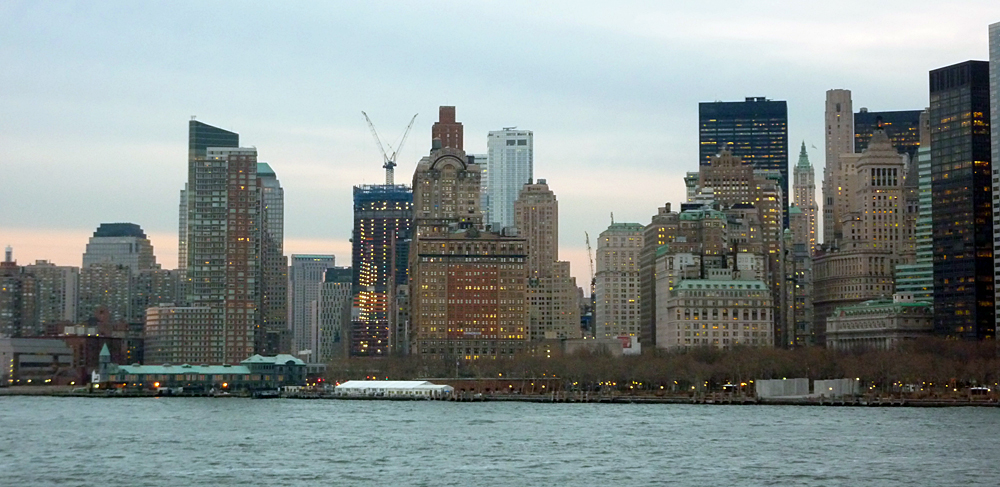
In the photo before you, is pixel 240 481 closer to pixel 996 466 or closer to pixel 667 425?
pixel 996 466

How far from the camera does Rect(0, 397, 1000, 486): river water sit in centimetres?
10900

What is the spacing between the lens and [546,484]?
10475cm

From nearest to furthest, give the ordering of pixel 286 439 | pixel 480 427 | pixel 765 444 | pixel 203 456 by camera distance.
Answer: pixel 203 456 → pixel 765 444 → pixel 286 439 → pixel 480 427

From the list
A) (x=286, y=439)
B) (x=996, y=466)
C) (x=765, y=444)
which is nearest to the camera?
(x=996, y=466)

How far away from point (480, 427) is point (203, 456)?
4532cm

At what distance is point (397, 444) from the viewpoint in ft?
458

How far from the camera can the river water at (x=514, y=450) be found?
4291 inches

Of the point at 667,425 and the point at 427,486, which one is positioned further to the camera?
the point at 667,425

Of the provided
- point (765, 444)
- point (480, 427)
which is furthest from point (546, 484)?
point (480, 427)

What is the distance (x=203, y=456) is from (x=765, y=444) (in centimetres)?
4681

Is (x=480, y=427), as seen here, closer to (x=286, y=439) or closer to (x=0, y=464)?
(x=286, y=439)

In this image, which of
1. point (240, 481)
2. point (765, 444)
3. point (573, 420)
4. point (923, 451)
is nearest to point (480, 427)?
point (573, 420)

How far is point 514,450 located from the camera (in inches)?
5157

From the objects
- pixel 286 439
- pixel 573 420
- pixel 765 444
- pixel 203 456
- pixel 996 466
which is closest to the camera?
pixel 996 466
